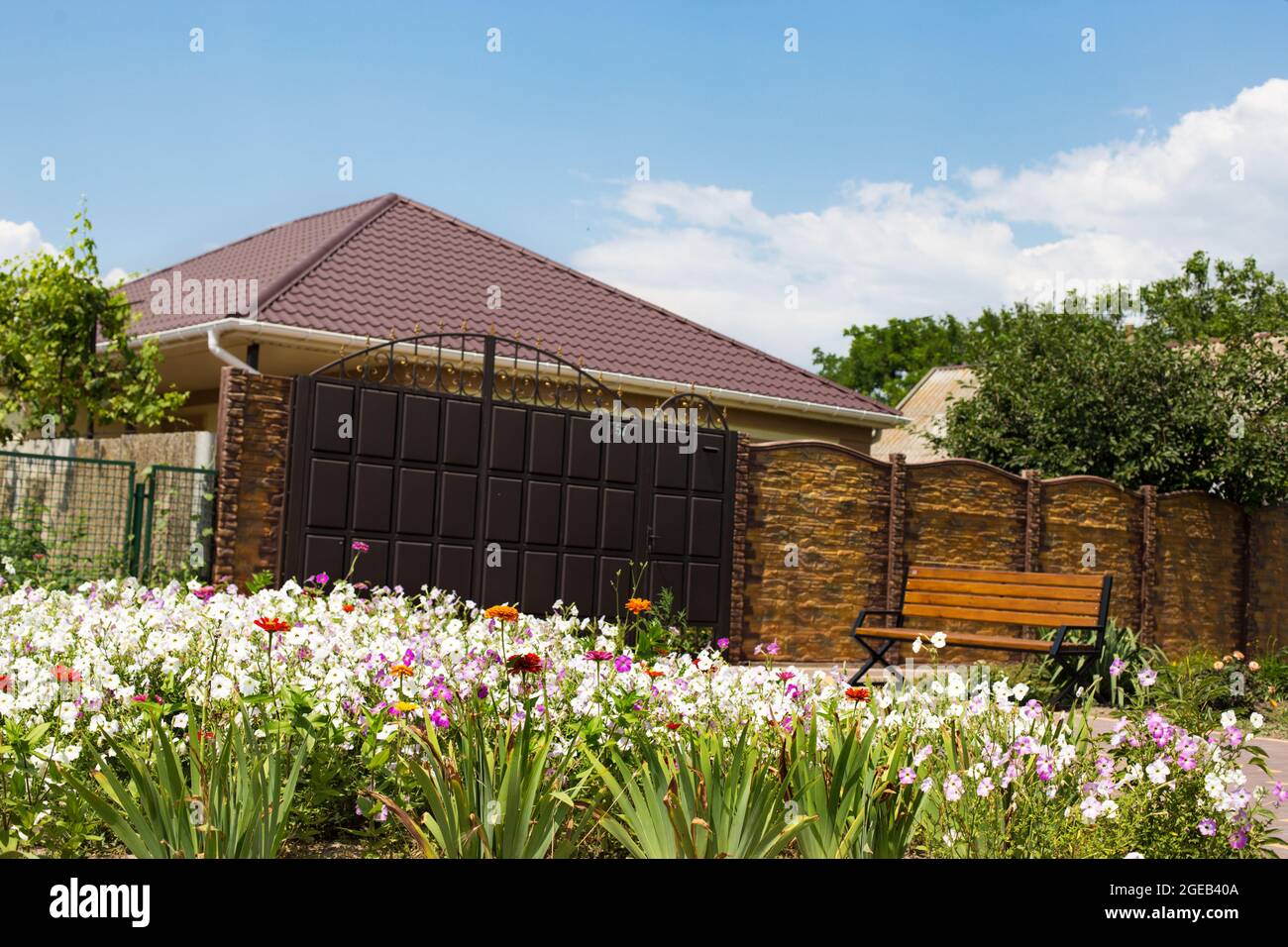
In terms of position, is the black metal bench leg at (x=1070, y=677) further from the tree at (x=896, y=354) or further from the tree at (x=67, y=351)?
the tree at (x=896, y=354)

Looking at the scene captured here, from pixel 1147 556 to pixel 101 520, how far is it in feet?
39.9

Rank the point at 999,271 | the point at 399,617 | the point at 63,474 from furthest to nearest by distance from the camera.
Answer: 1. the point at 999,271
2. the point at 63,474
3. the point at 399,617

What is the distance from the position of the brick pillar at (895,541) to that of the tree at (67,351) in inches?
302

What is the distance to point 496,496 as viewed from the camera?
11.0 m

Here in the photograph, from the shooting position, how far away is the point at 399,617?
20.1ft

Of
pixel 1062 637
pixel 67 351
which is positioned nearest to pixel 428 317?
pixel 67 351

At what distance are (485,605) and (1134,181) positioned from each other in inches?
1228

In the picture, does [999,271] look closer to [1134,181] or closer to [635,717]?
[1134,181]

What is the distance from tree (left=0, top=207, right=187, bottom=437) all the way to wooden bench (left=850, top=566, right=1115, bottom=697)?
25.7 ft

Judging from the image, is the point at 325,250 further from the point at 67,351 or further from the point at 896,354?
the point at 896,354

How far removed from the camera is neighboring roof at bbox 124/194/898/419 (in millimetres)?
14305

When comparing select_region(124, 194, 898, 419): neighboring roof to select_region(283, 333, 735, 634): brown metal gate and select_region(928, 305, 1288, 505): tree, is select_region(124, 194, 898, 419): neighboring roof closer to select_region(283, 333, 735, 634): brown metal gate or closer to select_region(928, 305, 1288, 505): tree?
select_region(928, 305, 1288, 505): tree

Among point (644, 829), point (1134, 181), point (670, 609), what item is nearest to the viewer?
point (644, 829)
